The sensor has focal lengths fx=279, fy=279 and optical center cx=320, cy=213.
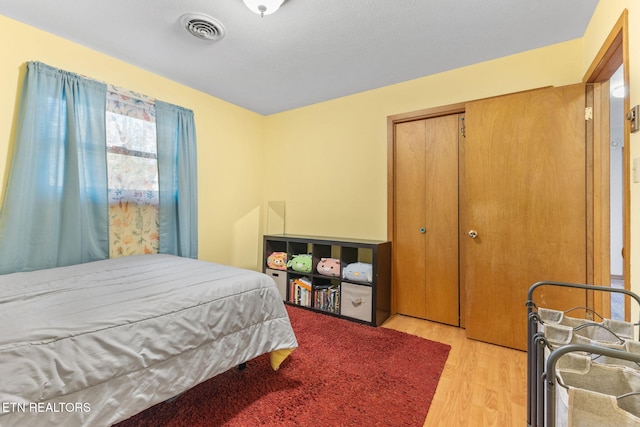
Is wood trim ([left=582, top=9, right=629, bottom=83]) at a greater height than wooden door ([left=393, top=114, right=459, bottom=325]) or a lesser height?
greater

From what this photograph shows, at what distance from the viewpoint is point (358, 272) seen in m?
2.63

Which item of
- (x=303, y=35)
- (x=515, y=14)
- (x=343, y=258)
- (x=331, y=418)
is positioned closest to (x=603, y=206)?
(x=515, y=14)

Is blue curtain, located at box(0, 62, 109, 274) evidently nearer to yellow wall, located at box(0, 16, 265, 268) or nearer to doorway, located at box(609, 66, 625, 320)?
yellow wall, located at box(0, 16, 265, 268)

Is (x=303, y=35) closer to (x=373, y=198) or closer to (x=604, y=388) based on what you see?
(x=373, y=198)

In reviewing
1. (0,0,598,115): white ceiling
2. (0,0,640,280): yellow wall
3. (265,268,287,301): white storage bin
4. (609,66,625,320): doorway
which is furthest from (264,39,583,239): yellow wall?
(609,66,625,320): doorway

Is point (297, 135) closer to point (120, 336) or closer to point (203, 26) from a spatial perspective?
point (203, 26)

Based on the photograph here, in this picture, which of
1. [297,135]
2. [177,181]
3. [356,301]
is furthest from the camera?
[297,135]

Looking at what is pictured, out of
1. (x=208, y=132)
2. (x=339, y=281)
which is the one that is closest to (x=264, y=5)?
(x=208, y=132)

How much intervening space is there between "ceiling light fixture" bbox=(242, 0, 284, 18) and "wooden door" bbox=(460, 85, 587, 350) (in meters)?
1.69

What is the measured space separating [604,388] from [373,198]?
233 centimetres

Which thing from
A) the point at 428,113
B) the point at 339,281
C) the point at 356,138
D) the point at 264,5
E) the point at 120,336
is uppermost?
the point at 264,5

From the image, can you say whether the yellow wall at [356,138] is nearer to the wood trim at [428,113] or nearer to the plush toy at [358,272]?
the wood trim at [428,113]

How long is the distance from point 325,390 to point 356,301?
1.06m

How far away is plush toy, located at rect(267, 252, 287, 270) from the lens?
312cm
